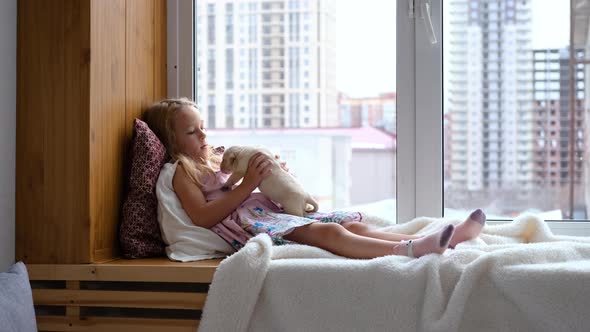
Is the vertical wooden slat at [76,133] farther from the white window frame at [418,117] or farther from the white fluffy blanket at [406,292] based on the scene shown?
the white window frame at [418,117]

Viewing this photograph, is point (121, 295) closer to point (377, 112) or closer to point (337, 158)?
point (337, 158)

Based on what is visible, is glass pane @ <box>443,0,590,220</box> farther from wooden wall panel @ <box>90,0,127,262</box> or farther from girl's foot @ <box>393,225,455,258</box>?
wooden wall panel @ <box>90,0,127,262</box>

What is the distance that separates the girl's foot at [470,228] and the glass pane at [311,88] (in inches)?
19.9

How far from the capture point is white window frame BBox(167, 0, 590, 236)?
2150 millimetres

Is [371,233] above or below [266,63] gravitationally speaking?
below

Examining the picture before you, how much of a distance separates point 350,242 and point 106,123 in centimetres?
72

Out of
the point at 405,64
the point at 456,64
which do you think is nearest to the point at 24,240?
the point at 405,64

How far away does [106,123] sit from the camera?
1782 mm

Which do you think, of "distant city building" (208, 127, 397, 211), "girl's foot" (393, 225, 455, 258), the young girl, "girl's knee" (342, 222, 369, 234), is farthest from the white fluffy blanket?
"distant city building" (208, 127, 397, 211)

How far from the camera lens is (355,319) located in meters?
1.49

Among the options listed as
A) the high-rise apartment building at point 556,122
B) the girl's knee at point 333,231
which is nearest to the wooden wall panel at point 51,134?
the girl's knee at point 333,231

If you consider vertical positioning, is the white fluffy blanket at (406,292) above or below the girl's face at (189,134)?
below

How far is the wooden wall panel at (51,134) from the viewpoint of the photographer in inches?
66.6

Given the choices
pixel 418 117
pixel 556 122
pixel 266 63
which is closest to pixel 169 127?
pixel 266 63
